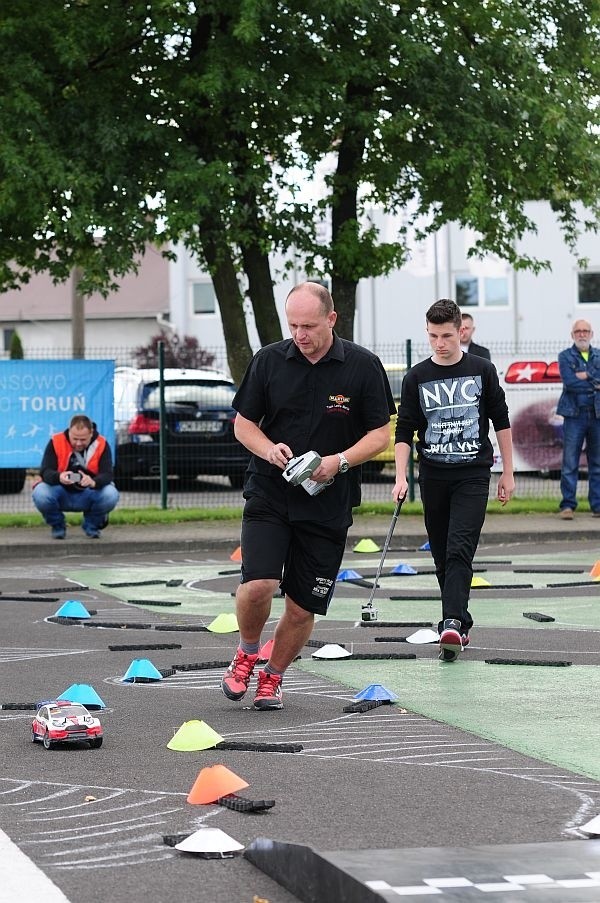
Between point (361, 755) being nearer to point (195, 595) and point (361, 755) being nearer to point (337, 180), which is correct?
point (195, 595)

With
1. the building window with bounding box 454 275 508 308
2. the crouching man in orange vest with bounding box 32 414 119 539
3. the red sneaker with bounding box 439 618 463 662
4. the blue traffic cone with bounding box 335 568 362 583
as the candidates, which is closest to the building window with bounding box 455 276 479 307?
the building window with bounding box 454 275 508 308

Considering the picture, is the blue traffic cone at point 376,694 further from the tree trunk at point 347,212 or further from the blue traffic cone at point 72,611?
the tree trunk at point 347,212

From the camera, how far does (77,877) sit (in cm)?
448

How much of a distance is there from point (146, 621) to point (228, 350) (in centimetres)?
1012

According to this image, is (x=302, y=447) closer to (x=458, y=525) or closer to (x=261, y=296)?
(x=458, y=525)

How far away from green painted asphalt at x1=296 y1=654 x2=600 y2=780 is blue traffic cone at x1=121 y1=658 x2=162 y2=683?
853 millimetres

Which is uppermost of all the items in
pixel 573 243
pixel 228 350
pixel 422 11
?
pixel 422 11

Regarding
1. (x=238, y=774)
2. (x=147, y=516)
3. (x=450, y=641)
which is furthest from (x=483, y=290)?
(x=238, y=774)

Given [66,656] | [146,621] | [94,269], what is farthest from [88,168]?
[66,656]

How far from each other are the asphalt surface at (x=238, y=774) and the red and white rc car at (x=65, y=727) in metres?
0.06

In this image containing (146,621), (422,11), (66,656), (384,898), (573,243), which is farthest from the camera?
(573,243)

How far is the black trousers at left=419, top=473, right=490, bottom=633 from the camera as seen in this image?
8773mm

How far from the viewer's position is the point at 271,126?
19625mm

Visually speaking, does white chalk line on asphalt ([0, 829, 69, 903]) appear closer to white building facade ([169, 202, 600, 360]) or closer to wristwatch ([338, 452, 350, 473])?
wristwatch ([338, 452, 350, 473])
